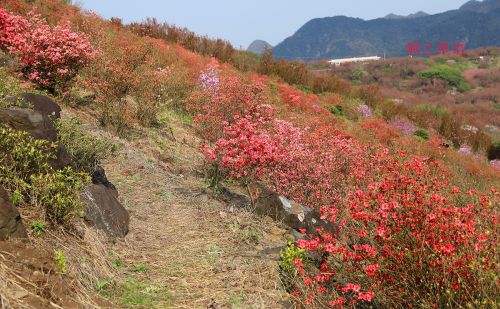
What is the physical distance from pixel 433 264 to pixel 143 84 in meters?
8.23

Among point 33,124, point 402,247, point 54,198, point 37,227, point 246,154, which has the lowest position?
point 37,227

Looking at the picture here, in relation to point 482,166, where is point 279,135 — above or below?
above

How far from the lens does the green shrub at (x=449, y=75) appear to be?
38259 millimetres

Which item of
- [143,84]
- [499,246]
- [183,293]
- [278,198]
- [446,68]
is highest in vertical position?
[446,68]

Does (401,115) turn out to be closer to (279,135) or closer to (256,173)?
(279,135)

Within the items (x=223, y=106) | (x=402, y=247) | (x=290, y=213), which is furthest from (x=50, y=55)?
(x=402, y=247)

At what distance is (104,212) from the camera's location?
4387mm

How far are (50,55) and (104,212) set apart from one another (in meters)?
4.96

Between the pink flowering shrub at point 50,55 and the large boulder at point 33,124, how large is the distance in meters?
4.11

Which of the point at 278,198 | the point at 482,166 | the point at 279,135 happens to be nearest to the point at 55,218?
the point at 278,198

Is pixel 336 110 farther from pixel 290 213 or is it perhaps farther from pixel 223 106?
pixel 290 213

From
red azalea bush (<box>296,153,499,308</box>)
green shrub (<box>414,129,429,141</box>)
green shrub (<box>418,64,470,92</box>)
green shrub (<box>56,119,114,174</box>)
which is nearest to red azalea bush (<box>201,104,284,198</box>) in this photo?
green shrub (<box>56,119,114,174</box>)

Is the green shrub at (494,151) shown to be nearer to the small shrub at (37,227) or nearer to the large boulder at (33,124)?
the large boulder at (33,124)

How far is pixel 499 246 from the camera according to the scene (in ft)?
10.6
